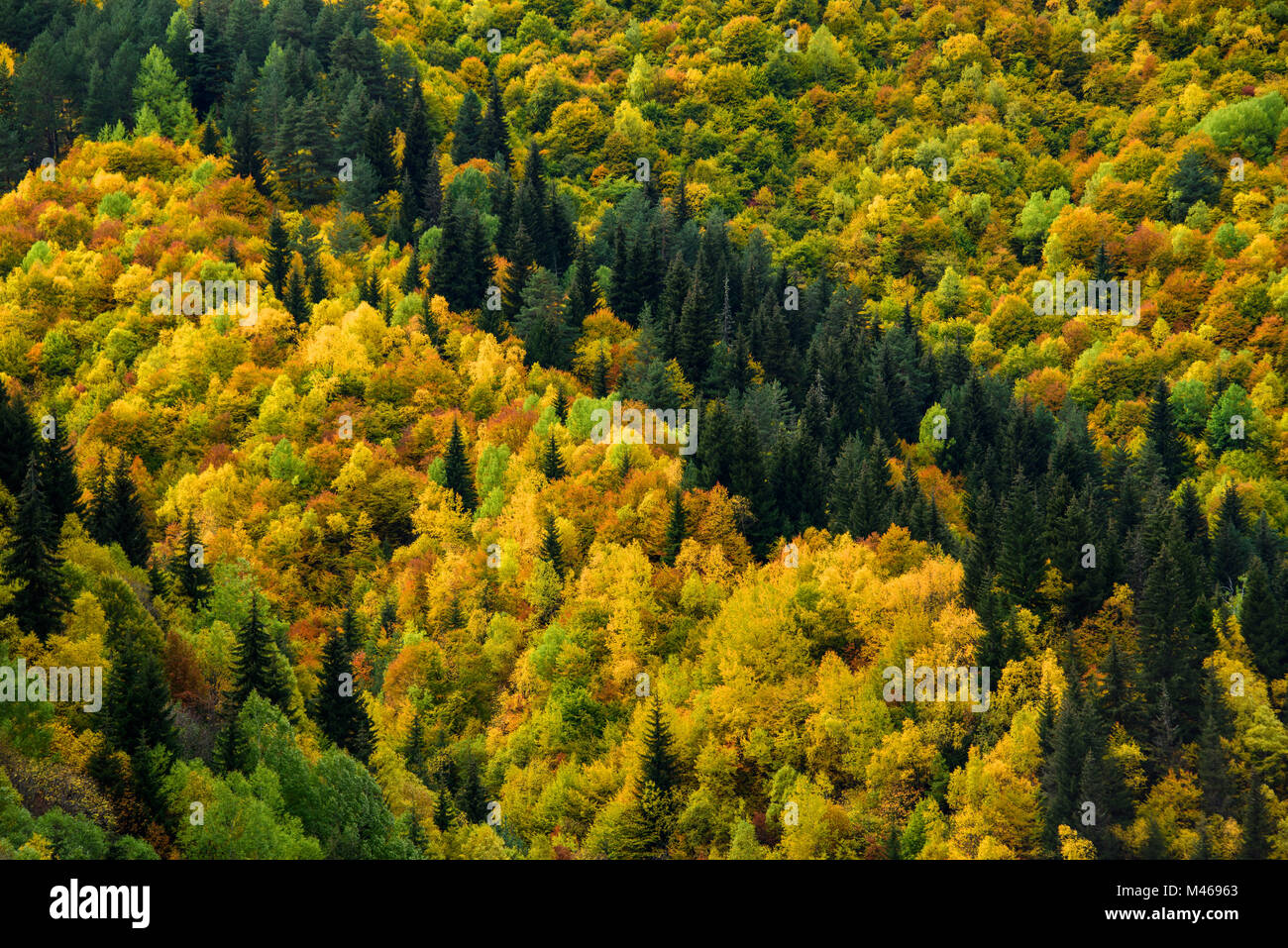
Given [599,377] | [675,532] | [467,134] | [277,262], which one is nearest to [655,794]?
[675,532]

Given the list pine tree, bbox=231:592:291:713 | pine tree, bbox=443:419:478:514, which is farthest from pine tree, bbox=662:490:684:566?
pine tree, bbox=231:592:291:713

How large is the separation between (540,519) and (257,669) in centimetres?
4001

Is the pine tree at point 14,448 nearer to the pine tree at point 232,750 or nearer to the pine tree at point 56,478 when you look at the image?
the pine tree at point 56,478

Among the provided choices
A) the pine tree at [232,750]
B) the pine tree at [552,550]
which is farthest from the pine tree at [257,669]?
the pine tree at [552,550]

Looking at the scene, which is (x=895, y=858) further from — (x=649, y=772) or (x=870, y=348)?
(x=870, y=348)

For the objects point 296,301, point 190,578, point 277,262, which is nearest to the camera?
point 190,578

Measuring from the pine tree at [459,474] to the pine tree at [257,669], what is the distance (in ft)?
130

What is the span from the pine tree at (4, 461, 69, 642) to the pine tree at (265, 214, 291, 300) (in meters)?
67.5

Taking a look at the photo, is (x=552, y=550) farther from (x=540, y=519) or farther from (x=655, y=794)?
(x=655, y=794)

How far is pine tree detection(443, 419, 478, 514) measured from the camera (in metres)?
127

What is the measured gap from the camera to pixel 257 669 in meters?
85.5

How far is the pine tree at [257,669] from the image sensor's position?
84812mm
